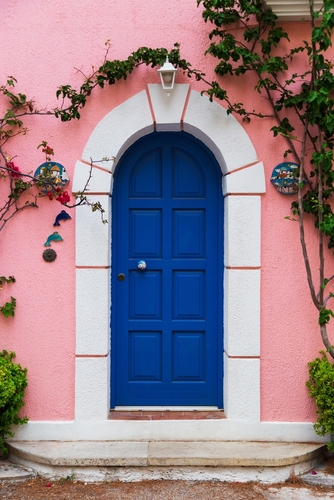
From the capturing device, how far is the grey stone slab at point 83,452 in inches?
149

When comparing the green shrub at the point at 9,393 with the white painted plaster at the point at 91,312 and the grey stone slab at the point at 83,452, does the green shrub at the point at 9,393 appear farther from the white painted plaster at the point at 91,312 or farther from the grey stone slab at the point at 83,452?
the white painted plaster at the point at 91,312

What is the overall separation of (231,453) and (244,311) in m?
1.05

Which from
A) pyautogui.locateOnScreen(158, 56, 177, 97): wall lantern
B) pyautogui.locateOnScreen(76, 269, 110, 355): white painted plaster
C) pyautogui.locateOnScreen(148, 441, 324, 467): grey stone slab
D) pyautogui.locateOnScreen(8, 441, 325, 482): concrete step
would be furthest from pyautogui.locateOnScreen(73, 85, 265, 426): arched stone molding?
pyautogui.locateOnScreen(8, 441, 325, 482): concrete step

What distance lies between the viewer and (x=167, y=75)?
397cm

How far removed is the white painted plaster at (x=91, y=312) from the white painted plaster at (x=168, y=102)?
129 cm

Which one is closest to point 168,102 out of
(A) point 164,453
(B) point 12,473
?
(A) point 164,453

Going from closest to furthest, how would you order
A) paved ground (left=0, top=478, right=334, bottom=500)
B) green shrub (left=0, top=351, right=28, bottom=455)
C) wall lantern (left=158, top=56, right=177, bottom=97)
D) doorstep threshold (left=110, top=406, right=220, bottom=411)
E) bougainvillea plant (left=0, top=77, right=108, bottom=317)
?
paved ground (left=0, top=478, right=334, bottom=500), green shrub (left=0, top=351, right=28, bottom=455), wall lantern (left=158, top=56, right=177, bottom=97), bougainvillea plant (left=0, top=77, right=108, bottom=317), doorstep threshold (left=110, top=406, right=220, bottom=411)

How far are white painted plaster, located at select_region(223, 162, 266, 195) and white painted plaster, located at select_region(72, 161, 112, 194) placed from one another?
97cm

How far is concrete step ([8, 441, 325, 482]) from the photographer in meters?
3.77

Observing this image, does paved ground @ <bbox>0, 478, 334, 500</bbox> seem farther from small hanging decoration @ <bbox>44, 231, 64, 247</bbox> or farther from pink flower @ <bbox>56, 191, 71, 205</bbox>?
pink flower @ <bbox>56, 191, 71, 205</bbox>

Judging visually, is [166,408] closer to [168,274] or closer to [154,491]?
[154,491]

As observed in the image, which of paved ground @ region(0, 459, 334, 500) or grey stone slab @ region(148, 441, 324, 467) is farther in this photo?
grey stone slab @ region(148, 441, 324, 467)

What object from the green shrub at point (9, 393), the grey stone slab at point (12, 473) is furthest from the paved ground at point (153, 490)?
the green shrub at point (9, 393)

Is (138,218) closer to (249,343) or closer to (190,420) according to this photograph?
(249,343)
